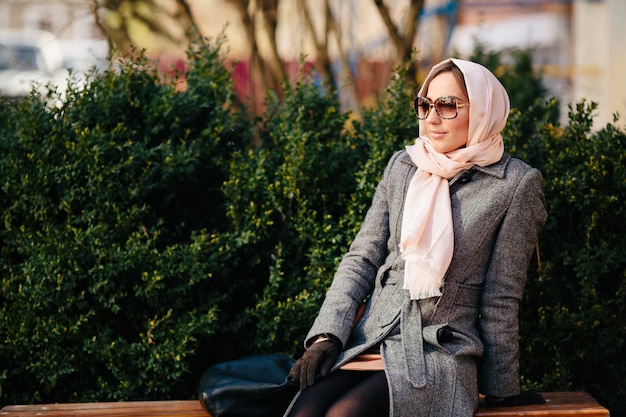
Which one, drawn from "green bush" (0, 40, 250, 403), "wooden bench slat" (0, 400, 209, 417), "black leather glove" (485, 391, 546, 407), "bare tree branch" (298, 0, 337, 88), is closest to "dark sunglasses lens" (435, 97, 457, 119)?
"black leather glove" (485, 391, 546, 407)

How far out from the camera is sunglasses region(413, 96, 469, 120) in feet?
10.9

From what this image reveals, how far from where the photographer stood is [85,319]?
406 cm

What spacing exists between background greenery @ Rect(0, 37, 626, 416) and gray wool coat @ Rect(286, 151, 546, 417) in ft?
2.79

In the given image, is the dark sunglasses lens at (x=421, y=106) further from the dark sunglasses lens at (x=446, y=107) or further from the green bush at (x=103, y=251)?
the green bush at (x=103, y=251)

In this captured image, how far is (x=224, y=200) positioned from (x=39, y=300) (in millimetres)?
1026

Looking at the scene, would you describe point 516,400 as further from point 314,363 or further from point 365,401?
point 314,363

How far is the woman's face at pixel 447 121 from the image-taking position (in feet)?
11.0

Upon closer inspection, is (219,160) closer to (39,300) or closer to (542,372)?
(39,300)

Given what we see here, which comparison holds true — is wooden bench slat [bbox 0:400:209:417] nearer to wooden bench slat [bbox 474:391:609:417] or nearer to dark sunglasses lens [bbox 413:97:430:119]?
wooden bench slat [bbox 474:391:609:417]

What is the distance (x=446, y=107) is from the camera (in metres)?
3.34

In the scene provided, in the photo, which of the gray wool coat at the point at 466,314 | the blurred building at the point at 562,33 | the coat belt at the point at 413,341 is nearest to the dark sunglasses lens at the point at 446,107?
the gray wool coat at the point at 466,314

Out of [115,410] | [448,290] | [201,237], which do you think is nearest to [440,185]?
A: [448,290]

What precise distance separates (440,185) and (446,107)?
0.30 meters

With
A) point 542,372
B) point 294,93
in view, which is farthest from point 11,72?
point 542,372
